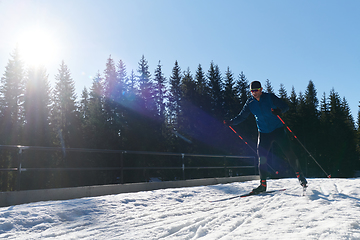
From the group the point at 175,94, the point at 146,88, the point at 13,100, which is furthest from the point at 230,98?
the point at 13,100

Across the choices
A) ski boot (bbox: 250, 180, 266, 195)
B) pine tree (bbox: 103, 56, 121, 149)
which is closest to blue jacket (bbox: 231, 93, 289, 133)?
ski boot (bbox: 250, 180, 266, 195)

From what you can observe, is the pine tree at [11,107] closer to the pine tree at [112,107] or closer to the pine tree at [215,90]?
the pine tree at [112,107]

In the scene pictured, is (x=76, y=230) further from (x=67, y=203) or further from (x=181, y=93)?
(x=181, y=93)

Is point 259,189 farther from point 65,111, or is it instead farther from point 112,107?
point 65,111

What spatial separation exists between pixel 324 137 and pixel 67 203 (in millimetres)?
45479

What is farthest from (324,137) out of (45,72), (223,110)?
(45,72)

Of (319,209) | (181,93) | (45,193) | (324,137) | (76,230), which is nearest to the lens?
(76,230)

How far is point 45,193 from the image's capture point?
4.76 metres

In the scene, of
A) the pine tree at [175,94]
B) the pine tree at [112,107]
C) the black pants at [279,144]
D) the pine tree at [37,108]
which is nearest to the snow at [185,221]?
the black pants at [279,144]

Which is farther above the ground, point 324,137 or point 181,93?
point 181,93

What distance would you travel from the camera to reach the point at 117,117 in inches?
1153

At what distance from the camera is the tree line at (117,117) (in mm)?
25938

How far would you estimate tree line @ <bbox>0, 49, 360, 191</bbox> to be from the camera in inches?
1021

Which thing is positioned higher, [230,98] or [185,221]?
[230,98]
